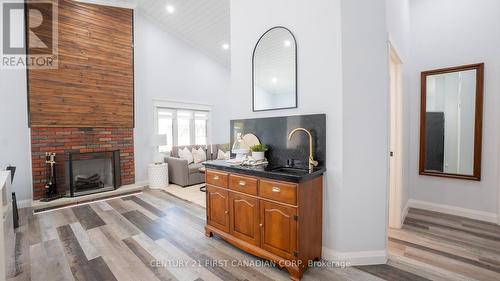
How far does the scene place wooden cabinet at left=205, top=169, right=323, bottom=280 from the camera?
6.05 feet

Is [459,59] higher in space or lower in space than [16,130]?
higher

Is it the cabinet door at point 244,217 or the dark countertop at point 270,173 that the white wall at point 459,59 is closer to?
the dark countertop at point 270,173

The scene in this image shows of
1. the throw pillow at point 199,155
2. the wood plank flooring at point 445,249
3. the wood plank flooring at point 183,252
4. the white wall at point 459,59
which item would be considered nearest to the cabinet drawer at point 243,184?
the wood plank flooring at point 183,252

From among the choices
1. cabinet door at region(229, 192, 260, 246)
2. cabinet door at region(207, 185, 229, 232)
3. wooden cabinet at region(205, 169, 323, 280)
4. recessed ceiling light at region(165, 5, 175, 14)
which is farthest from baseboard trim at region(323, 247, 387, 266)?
recessed ceiling light at region(165, 5, 175, 14)

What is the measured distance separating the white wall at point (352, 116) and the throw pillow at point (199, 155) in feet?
13.3

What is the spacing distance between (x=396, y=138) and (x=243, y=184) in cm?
213

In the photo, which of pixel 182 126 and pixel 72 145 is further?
pixel 182 126

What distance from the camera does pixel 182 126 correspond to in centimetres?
603

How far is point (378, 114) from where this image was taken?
209 cm

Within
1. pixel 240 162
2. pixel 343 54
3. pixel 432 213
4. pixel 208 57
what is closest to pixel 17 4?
pixel 208 57

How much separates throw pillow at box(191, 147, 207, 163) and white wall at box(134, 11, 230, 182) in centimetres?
102

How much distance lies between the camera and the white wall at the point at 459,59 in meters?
2.91

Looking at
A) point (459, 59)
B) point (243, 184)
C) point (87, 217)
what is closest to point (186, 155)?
→ point (87, 217)

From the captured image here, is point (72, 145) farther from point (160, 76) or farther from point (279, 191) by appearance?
point (279, 191)
